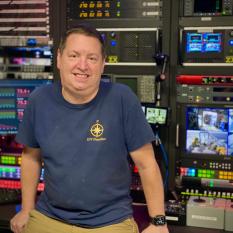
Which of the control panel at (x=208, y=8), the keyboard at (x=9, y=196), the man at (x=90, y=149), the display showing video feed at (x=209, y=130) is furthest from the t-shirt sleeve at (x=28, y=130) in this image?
the control panel at (x=208, y=8)

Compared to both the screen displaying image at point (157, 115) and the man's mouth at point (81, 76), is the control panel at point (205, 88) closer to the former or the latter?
the screen displaying image at point (157, 115)

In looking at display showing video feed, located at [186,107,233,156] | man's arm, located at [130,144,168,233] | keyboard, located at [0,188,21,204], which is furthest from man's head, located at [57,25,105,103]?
keyboard, located at [0,188,21,204]

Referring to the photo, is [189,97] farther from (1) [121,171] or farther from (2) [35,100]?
(2) [35,100]

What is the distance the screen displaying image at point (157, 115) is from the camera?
7.32ft

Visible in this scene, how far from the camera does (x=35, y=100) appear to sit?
5.87 feet

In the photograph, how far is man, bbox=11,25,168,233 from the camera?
165 centimetres

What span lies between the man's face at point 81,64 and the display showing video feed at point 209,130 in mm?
776

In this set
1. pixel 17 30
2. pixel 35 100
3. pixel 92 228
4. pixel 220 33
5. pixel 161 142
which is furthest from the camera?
pixel 17 30

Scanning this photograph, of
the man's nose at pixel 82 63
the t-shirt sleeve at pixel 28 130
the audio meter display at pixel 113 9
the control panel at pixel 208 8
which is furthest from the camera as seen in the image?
the audio meter display at pixel 113 9

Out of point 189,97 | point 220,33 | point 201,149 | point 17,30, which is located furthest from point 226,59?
point 17,30

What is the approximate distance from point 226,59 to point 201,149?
0.51 metres

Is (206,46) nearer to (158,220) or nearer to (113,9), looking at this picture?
(113,9)

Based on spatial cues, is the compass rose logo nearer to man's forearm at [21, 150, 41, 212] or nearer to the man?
the man

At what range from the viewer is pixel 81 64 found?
164 cm
